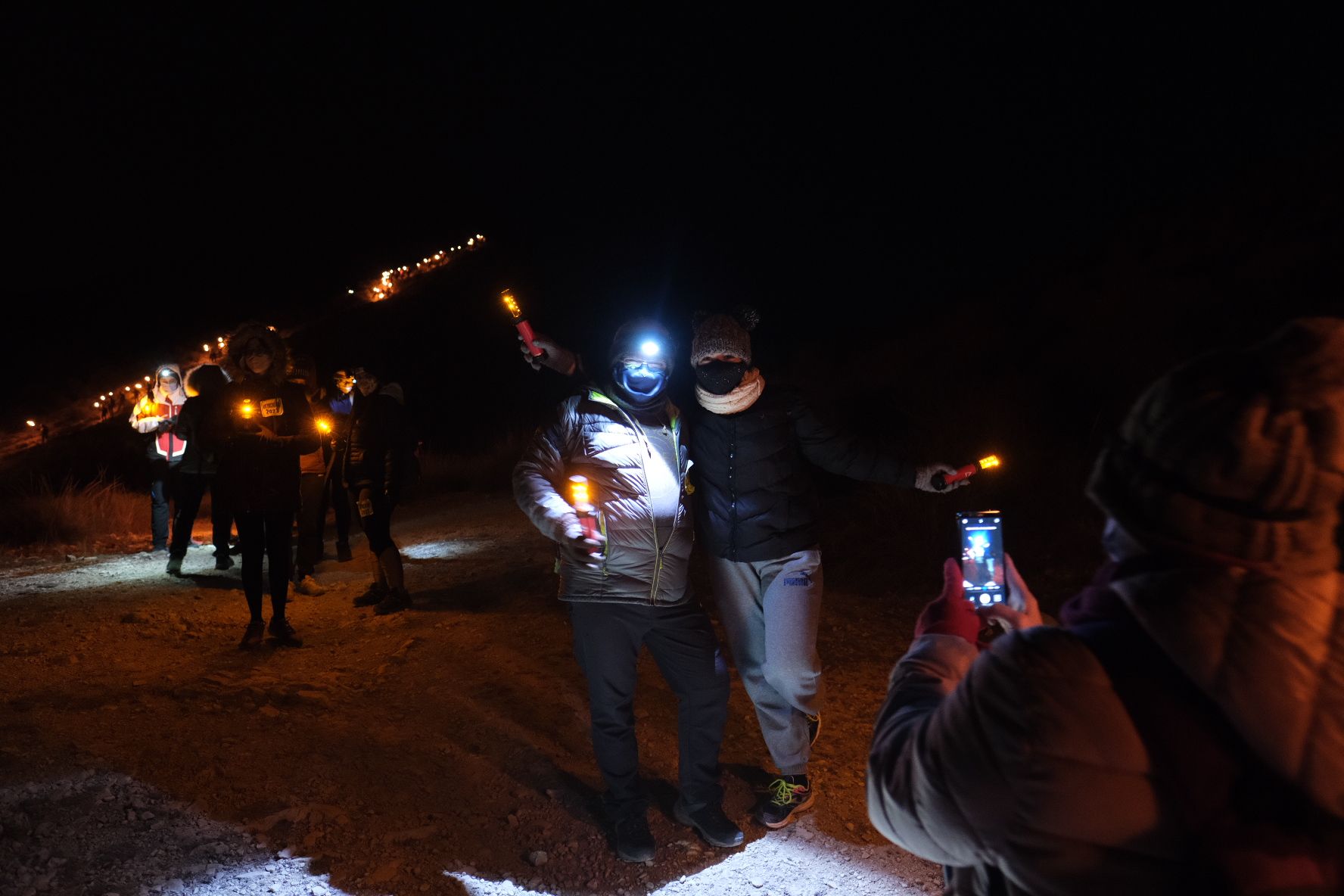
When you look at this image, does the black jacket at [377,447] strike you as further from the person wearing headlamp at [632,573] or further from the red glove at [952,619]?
the red glove at [952,619]

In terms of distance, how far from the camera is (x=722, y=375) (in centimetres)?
354

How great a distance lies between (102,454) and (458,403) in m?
12.7

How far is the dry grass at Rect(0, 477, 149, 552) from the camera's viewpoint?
9984mm

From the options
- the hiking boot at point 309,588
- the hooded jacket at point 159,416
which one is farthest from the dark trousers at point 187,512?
the hiking boot at point 309,588

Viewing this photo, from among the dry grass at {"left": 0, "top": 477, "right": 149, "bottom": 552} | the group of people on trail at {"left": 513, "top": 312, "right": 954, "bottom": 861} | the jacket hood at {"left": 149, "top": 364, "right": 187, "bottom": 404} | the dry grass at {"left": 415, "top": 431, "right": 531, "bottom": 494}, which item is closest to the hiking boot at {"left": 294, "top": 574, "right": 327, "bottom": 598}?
the jacket hood at {"left": 149, "top": 364, "right": 187, "bottom": 404}

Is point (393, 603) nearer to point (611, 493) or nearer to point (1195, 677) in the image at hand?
point (611, 493)

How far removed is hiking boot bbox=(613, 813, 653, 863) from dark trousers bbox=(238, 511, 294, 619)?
316 cm

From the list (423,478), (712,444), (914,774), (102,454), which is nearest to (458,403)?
(102,454)

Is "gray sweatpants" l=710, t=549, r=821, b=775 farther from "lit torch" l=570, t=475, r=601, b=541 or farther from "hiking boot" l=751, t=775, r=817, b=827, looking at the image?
"lit torch" l=570, t=475, r=601, b=541

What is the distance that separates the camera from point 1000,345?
53.9ft

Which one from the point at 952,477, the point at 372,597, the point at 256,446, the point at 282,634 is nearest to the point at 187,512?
the point at 372,597

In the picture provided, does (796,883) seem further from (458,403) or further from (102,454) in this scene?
(458,403)

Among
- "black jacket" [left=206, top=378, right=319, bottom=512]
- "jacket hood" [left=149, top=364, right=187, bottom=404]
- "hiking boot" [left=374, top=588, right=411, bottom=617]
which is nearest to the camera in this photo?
"black jacket" [left=206, top=378, right=319, bottom=512]

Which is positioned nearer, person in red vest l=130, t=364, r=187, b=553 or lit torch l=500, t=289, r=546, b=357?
lit torch l=500, t=289, r=546, b=357
